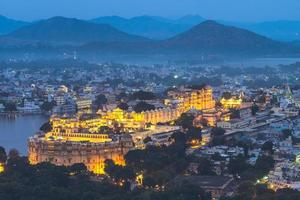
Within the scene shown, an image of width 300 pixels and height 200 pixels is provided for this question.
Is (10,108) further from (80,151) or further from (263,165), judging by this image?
(263,165)

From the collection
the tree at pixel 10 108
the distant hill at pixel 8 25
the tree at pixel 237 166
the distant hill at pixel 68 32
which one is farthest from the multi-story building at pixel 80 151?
the distant hill at pixel 8 25

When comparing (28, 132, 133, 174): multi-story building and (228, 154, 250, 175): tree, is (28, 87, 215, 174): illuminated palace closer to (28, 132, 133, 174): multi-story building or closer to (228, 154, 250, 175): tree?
(28, 132, 133, 174): multi-story building

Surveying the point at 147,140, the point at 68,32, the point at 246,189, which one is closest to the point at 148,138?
the point at 147,140

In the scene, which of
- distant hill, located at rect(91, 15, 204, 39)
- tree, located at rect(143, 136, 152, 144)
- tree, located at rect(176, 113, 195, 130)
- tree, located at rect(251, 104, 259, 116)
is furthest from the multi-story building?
distant hill, located at rect(91, 15, 204, 39)

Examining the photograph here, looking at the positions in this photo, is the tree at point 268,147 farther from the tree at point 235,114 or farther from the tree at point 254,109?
the tree at point 254,109

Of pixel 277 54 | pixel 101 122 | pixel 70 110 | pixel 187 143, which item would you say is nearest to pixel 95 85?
pixel 70 110

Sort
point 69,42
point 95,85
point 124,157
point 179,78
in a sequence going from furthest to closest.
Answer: point 69,42
point 179,78
point 95,85
point 124,157

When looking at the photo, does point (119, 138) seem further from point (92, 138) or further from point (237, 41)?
point (237, 41)
